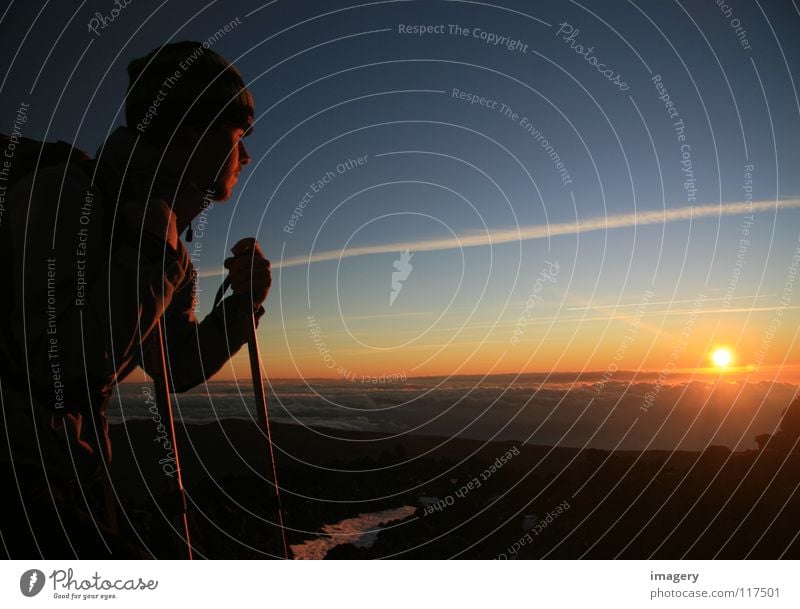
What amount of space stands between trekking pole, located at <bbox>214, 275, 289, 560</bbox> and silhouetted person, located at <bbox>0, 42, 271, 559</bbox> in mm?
972

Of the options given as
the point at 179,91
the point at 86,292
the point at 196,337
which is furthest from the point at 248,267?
the point at 86,292

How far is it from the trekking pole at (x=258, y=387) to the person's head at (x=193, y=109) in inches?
36.3

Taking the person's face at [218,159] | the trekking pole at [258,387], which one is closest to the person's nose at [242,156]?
the person's face at [218,159]

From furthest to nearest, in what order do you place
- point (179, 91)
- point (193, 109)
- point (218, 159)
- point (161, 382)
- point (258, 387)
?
1. point (258, 387)
2. point (161, 382)
3. point (218, 159)
4. point (193, 109)
5. point (179, 91)

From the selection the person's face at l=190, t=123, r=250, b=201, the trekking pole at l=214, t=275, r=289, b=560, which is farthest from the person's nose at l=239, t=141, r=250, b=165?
the trekking pole at l=214, t=275, r=289, b=560

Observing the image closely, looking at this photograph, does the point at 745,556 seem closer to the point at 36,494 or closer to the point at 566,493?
the point at 566,493

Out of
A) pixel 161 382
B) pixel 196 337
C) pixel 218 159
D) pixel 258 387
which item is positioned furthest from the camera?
pixel 258 387

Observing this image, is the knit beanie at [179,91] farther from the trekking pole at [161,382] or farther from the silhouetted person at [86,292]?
the trekking pole at [161,382]

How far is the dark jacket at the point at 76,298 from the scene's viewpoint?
4.11 m

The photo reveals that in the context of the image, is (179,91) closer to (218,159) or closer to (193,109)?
(193,109)

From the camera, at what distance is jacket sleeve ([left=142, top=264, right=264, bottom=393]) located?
5965 mm

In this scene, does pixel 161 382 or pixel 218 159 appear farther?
pixel 161 382

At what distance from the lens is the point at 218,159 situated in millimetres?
5320

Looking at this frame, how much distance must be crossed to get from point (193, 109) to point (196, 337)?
1823mm
